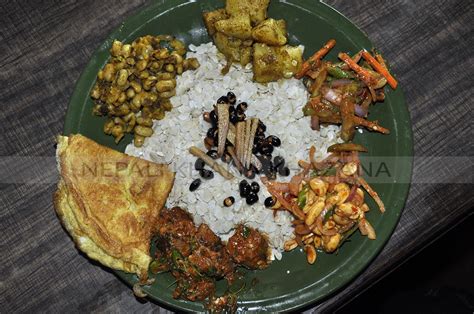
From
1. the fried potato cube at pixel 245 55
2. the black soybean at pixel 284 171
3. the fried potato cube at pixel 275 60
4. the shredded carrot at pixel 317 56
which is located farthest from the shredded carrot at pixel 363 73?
the black soybean at pixel 284 171

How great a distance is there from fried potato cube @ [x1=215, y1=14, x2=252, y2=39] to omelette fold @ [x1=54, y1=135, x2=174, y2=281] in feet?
2.86

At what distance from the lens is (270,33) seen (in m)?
3.28

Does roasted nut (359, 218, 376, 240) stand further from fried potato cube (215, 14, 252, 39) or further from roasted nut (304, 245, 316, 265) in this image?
fried potato cube (215, 14, 252, 39)

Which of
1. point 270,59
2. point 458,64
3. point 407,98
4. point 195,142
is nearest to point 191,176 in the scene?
point 195,142

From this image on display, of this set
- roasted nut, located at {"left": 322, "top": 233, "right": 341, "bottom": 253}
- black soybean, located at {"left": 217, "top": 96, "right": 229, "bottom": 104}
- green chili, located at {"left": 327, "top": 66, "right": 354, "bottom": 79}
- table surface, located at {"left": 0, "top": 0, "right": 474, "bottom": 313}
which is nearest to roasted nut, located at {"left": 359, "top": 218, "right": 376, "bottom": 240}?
roasted nut, located at {"left": 322, "top": 233, "right": 341, "bottom": 253}

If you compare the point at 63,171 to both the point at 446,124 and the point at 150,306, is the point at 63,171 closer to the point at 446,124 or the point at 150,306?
the point at 150,306

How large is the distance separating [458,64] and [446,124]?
1.27ft

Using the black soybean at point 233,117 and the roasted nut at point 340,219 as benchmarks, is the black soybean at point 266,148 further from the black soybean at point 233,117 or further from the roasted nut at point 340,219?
the roasted nut at point 340,219

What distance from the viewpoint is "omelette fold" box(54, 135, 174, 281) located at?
3.23 meters

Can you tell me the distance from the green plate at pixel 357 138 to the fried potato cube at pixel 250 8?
0.19 metres

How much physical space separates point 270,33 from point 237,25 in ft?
0.62

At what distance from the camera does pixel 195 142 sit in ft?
11.6

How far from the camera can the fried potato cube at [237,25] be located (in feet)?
10.8

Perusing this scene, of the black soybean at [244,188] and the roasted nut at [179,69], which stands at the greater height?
the roasted nut at [179,69]
